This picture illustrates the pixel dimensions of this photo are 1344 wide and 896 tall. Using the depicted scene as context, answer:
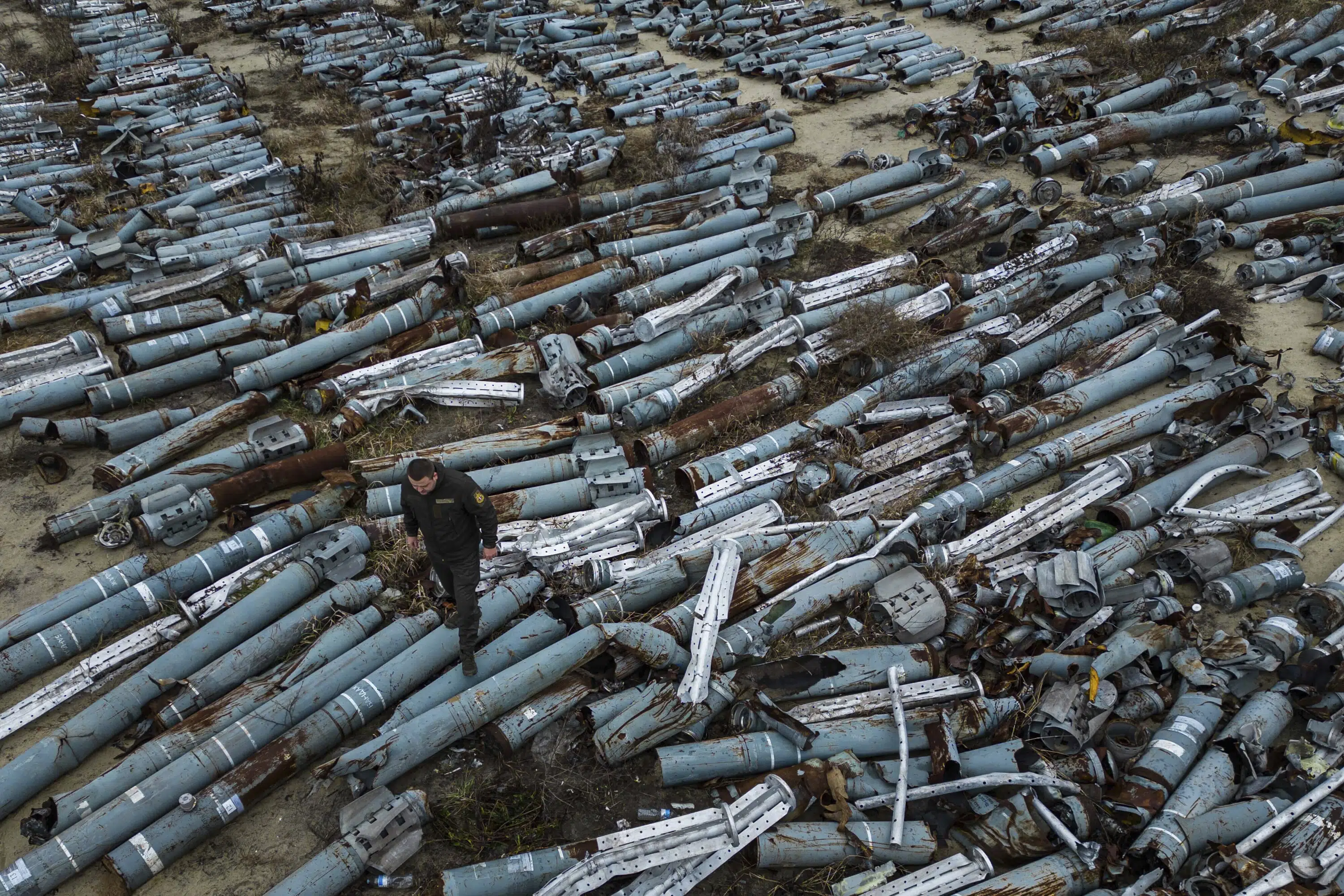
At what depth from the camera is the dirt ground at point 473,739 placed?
5.47 metres

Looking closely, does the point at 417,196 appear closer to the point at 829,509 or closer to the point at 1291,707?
the point at 829,509

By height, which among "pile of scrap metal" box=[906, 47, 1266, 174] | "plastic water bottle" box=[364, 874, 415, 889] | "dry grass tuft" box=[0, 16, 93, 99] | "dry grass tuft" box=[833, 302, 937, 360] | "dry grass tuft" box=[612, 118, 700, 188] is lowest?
"plastic water bottle" box=[364, 874, 415, 889]

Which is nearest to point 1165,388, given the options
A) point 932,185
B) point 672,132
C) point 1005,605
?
point 1005,605

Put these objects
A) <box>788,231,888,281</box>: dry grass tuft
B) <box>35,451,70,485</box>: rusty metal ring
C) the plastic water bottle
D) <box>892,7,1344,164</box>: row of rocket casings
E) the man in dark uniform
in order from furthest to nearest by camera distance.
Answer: <box>892,7,1344,164</box>: row of rocket casings < <box>788,231,888,281</box>: dry grass tuft < <box>35,451,70,485</box>: rusty metal ring < the man in dark uniform < the plastic water bottle

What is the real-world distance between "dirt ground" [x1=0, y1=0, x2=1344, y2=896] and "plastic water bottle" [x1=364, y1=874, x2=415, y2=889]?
68 mm

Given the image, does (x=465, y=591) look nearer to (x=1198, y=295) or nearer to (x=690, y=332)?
(x=690, y=332)

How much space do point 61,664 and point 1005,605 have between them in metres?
7.28

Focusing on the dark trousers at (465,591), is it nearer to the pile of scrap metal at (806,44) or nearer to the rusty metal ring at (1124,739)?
the rusty metal ring at (1124,739)

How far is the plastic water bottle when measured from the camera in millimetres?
5309

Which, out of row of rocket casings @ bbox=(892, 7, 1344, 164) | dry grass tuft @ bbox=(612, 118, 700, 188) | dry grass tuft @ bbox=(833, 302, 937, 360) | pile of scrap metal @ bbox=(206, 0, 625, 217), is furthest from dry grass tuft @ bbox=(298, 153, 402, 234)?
row of rocket casings @ bbox=(892, 7, 1344, 164)

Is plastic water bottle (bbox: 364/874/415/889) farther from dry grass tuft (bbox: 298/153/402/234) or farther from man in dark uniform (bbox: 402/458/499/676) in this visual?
dry grass tuft (bbox: 298/153/402/234)

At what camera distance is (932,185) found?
498 inches

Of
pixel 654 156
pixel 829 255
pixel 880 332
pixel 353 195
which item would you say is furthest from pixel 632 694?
pixel 654 156

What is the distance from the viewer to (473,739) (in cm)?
612
